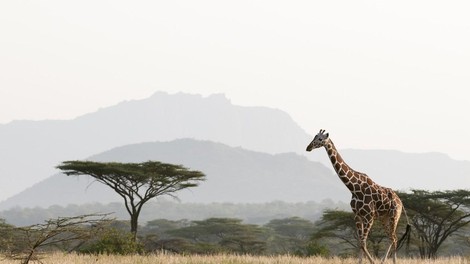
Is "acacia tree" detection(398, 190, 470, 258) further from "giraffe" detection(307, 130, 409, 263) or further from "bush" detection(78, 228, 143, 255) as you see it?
"giraffe" detection(307, 130, 409, 263)

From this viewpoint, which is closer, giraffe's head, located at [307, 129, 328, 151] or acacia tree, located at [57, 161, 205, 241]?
giraffe's head, located at [307, 129, 328, 151]

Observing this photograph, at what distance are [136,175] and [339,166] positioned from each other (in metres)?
28.6

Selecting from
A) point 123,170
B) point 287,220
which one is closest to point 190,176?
point 123,170

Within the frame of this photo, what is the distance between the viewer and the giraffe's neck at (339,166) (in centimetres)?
1366

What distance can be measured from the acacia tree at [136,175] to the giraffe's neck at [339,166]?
27.1 m

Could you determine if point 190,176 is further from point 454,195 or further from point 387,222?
point 387,222

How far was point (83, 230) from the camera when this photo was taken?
10141 millimetres

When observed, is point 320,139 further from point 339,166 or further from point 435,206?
point 435,206

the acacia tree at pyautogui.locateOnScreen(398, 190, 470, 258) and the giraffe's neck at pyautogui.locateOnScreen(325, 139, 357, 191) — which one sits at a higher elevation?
the giraffe's neck at pyautogui.locateOnScreen(325, 139, 357, 191)

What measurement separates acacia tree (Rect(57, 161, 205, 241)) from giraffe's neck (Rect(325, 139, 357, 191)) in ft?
88.8

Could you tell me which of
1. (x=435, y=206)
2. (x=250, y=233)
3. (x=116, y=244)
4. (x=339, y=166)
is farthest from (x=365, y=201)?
(x=250, y=233)

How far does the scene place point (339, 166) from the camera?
13.9 m

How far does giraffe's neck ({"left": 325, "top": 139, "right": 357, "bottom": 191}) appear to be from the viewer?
1366 cm

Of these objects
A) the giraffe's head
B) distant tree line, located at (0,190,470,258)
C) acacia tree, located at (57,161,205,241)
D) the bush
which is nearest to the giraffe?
the giraffe's head
